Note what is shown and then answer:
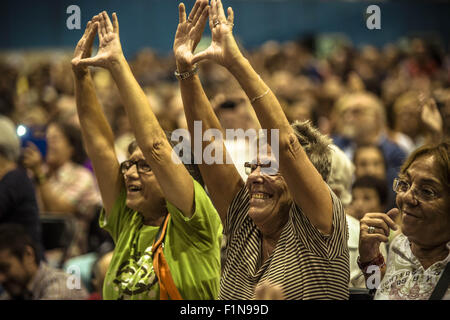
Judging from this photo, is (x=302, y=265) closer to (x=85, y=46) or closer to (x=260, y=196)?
(x=260, y=196)

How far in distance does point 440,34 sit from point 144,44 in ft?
15.7

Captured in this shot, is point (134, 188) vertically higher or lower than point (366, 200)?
higher

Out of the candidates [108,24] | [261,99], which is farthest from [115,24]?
[261,99]

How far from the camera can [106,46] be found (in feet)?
6.74

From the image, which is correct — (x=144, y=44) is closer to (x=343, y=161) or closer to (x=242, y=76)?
(x=343, y=161)

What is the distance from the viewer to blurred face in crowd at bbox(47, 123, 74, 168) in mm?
4391

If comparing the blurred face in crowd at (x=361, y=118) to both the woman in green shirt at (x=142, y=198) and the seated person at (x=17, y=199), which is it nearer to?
the seated person at (x=17, y=199)

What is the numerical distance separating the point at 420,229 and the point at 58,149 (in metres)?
3.18

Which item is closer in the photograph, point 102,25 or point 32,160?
point 102,25

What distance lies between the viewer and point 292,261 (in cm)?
179

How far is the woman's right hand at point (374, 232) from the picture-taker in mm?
1786

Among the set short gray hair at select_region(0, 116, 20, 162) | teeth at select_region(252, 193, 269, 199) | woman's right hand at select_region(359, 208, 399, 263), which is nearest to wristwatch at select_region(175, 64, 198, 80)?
teeth at select_region(252, 193, 269, 199)

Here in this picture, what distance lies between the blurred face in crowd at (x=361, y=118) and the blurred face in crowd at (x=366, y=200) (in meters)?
1.26

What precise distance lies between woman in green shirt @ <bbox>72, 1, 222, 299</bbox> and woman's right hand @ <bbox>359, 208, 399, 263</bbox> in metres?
0.53
